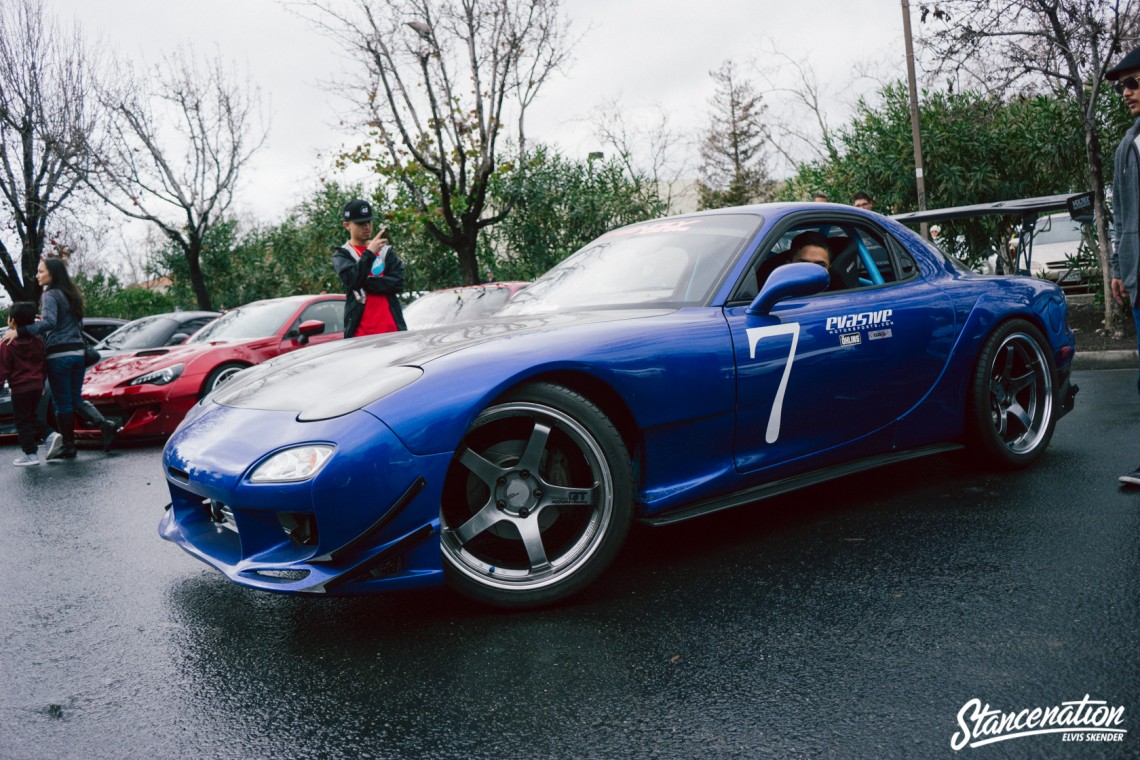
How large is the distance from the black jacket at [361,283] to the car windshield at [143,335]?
5207 millimetres

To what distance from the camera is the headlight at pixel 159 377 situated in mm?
7996

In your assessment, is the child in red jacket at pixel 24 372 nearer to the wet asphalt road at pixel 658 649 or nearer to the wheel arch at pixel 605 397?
the wet asphalt road at pixel 658 649

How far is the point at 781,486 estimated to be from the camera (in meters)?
3.42

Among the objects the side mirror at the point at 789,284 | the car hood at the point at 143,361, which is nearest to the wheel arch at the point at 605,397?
the side mirror at the point at 789,284

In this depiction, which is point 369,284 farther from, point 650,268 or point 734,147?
point 734,147

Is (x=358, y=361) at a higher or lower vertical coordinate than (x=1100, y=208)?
lower

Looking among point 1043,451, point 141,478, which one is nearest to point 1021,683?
point 1043,451

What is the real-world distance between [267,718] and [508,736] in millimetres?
641

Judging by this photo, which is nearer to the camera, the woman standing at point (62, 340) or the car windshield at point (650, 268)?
the car windshield at point (650, 268)

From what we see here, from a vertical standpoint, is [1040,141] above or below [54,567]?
above

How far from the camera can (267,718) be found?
228 centimetres

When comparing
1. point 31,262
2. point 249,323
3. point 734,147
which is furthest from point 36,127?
point 734,147

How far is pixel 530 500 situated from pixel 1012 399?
9.04 feet

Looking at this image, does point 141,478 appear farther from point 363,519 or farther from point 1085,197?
point 1085,197
